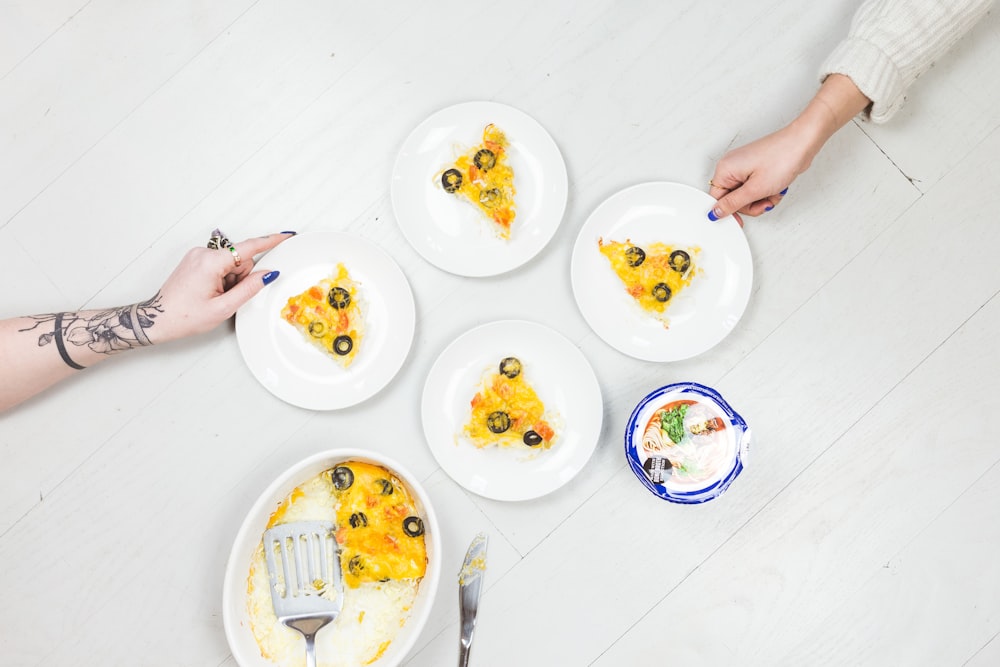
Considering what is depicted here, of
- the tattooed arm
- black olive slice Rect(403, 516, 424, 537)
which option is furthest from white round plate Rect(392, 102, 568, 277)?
black olive slice Rect(403, 516, 424, 537)

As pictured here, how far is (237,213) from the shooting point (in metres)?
1.92

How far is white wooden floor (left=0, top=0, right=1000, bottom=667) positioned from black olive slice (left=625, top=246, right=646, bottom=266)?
17 cm

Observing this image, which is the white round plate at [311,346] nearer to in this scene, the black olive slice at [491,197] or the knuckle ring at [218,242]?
the knuckle ring at [218,242]

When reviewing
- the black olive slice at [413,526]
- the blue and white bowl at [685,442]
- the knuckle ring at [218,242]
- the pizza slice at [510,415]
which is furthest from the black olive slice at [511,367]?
the knuckle ring at [218,242]

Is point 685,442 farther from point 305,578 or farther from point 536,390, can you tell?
point 305,578

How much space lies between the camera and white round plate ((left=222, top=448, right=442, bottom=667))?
1626mm

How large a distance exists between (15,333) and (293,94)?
3.00 feet

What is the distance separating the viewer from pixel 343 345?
179 centimetres

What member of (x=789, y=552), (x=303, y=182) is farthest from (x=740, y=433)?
(x=303, y=182)

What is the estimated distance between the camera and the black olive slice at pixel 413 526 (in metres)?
1.71

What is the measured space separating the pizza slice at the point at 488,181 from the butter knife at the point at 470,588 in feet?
2.62

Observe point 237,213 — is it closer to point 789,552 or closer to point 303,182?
point 303,182

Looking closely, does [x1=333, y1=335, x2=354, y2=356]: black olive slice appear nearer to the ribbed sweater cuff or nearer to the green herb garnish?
the green herb garnish

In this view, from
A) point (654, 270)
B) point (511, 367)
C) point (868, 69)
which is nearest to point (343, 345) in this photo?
point (511, 367)
